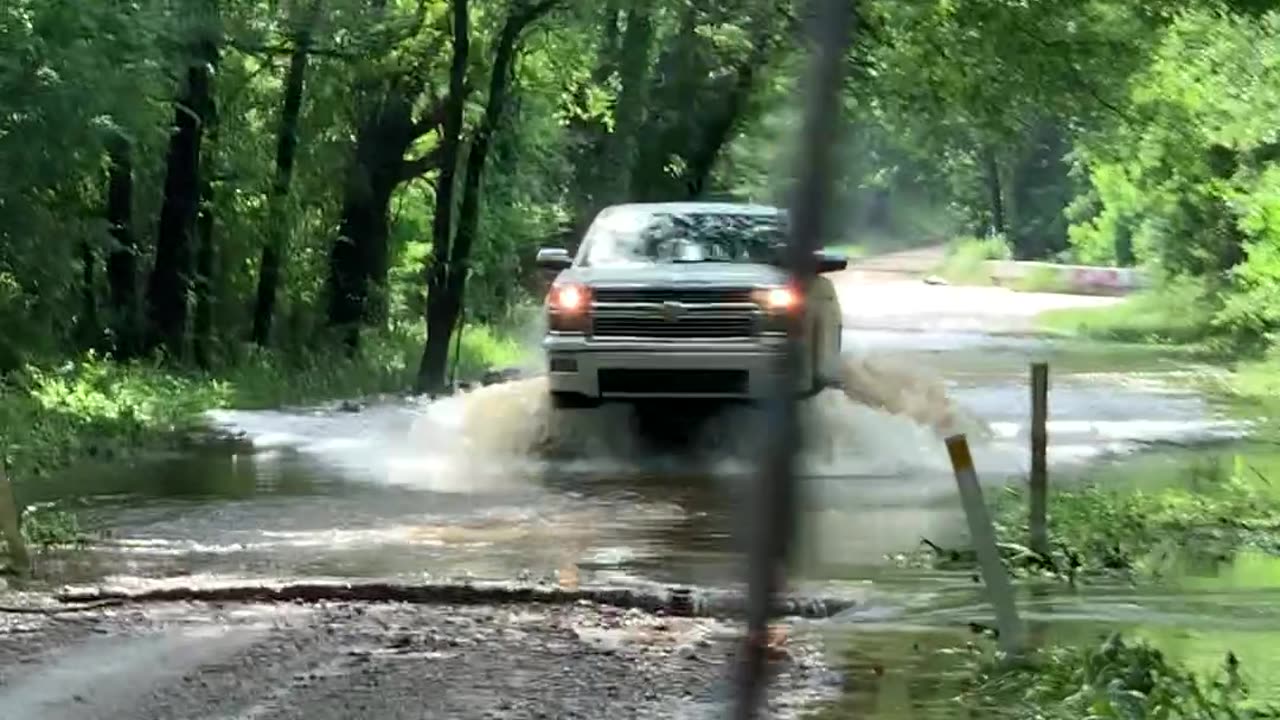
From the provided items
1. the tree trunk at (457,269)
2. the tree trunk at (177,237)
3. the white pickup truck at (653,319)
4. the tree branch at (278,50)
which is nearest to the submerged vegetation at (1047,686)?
the white pickup truck at (653,319)

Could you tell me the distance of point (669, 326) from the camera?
13945 millimetres

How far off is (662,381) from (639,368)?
0.64ft

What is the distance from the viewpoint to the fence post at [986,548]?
7504 millimetres

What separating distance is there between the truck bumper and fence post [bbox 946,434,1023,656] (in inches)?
229

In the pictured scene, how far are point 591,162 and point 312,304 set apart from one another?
4.68 metres

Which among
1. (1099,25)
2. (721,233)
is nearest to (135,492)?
(721,233)

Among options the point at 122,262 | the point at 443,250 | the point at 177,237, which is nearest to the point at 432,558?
the point at 443,250

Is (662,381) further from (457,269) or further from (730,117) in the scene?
(457,269)

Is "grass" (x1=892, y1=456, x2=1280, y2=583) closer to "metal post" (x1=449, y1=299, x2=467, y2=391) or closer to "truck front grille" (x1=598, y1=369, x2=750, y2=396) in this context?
"truck front grille" (x1=598, y1=369, x2=750, y2=396)

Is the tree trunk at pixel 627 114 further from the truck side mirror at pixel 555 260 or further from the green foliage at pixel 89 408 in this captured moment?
the truck side mirror at pixel 555 260

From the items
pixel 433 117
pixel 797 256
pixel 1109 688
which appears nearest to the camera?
pixel 797 256

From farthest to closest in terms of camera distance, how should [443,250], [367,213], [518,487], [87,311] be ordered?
[367,213] → [443,250] → [87,311] → [518,487]

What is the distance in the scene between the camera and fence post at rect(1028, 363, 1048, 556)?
32.4ft

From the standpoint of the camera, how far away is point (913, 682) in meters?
7.33
